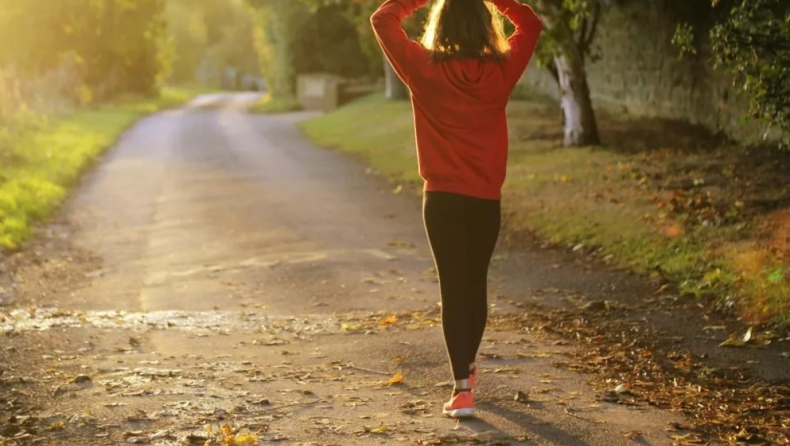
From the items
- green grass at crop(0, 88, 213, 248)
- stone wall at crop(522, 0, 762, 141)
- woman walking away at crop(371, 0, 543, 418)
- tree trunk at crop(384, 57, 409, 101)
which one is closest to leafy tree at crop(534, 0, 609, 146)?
stone wall at crop(522, 0, 762, 141)

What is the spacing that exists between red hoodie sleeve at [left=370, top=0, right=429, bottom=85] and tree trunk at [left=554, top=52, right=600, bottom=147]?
12908 mm

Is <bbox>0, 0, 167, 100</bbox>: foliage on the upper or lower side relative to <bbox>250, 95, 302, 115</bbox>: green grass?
upper

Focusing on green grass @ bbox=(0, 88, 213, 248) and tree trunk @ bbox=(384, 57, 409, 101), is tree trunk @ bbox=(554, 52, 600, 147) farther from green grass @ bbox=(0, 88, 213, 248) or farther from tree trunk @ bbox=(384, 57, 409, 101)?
tree trunk @ bbox=(384, 57, 409, 101)

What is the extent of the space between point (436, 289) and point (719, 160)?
5909 mm

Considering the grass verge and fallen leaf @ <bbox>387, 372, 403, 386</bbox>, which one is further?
the grass verge

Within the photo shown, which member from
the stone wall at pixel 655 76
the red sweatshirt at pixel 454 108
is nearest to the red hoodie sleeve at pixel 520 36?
the red sweatshirt at pixel 454 108

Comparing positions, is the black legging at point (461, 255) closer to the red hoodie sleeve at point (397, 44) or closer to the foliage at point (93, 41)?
the red hoodie sleeve at point (397, 44)

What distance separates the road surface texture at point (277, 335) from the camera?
5.22 m

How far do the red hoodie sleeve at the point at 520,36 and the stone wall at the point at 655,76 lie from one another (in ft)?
32.1

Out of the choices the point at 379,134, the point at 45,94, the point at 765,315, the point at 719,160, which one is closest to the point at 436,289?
the point at 765,315

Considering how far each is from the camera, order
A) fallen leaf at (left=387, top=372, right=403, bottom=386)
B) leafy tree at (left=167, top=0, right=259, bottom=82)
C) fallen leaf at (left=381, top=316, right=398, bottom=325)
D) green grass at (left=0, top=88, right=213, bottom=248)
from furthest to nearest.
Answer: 1. leafy tree at (left=167, top=0, right=259, bottom=82)
2. green grass at (left=0, top=88, right=213, bottom=248)
3. fallen leaf at (left=381, top=316, right=398, bottom=325)
4. fallen leaf at (left=387, top=372, right=403, bottom=386)

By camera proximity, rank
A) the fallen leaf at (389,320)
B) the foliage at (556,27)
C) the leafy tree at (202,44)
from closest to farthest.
A: the fallen leaf at (389,320) → the foliage at (556,27) → the leafy tree at (202,44)

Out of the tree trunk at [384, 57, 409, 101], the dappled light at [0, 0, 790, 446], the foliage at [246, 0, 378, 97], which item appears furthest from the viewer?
the foliage at [246, 0, 378, 97]

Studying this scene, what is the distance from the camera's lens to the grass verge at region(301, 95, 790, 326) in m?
8.92
